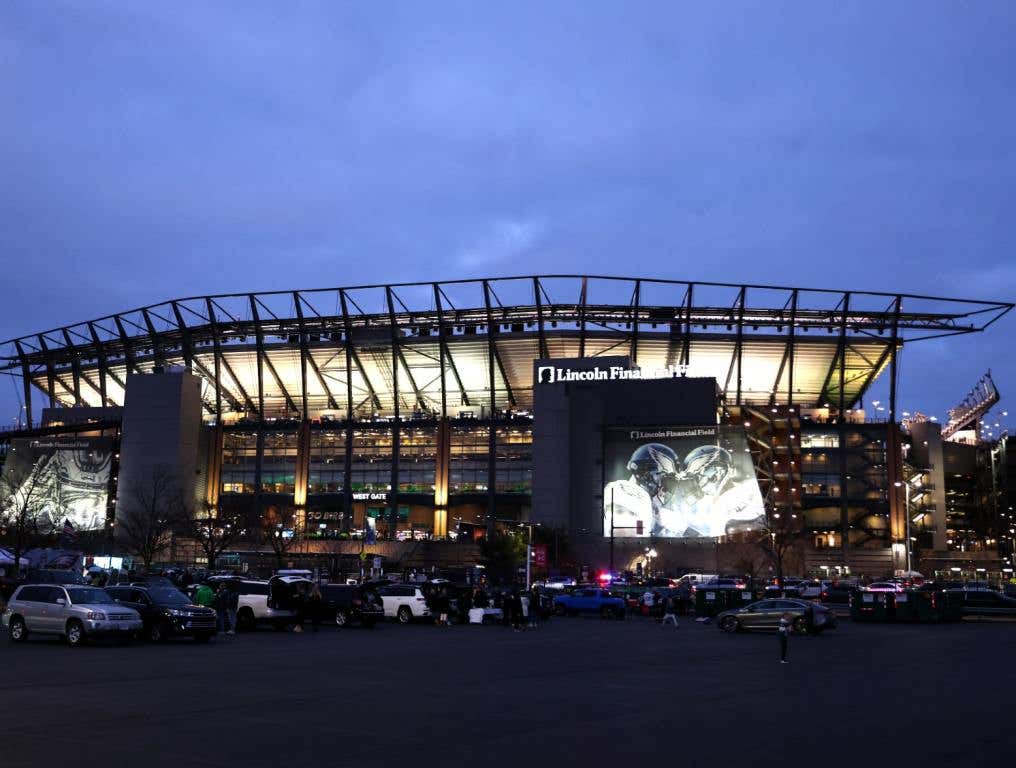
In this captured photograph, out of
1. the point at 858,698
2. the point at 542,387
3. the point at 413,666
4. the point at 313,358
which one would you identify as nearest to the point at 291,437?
the point at 313,358

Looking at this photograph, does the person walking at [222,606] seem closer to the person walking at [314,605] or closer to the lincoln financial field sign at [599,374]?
the person walking at [314,605]

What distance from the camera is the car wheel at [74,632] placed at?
30109 millimetres

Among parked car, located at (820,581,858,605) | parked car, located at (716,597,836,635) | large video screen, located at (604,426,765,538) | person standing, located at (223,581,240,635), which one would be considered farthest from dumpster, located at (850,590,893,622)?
large video screen, located at (604,426,765,538)

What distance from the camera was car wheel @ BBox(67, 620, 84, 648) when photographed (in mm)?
30109

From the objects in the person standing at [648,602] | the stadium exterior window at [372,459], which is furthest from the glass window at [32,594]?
the stadium exterior window at [372,459]

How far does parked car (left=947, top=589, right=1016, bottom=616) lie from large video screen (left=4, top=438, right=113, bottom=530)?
359 feet

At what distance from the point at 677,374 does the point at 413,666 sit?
4005 inches

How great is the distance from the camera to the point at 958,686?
72.4 feet

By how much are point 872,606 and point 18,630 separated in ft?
133

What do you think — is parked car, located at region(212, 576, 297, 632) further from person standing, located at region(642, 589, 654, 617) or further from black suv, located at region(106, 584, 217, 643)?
person standing, located at region(642, 589, 654, 617)

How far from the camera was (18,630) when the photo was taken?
3111cm

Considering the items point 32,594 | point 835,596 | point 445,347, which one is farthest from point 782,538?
point 32,594

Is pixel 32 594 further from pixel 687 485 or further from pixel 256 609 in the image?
pixel 687 485

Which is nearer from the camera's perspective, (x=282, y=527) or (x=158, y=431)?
(x=282, y=527)
